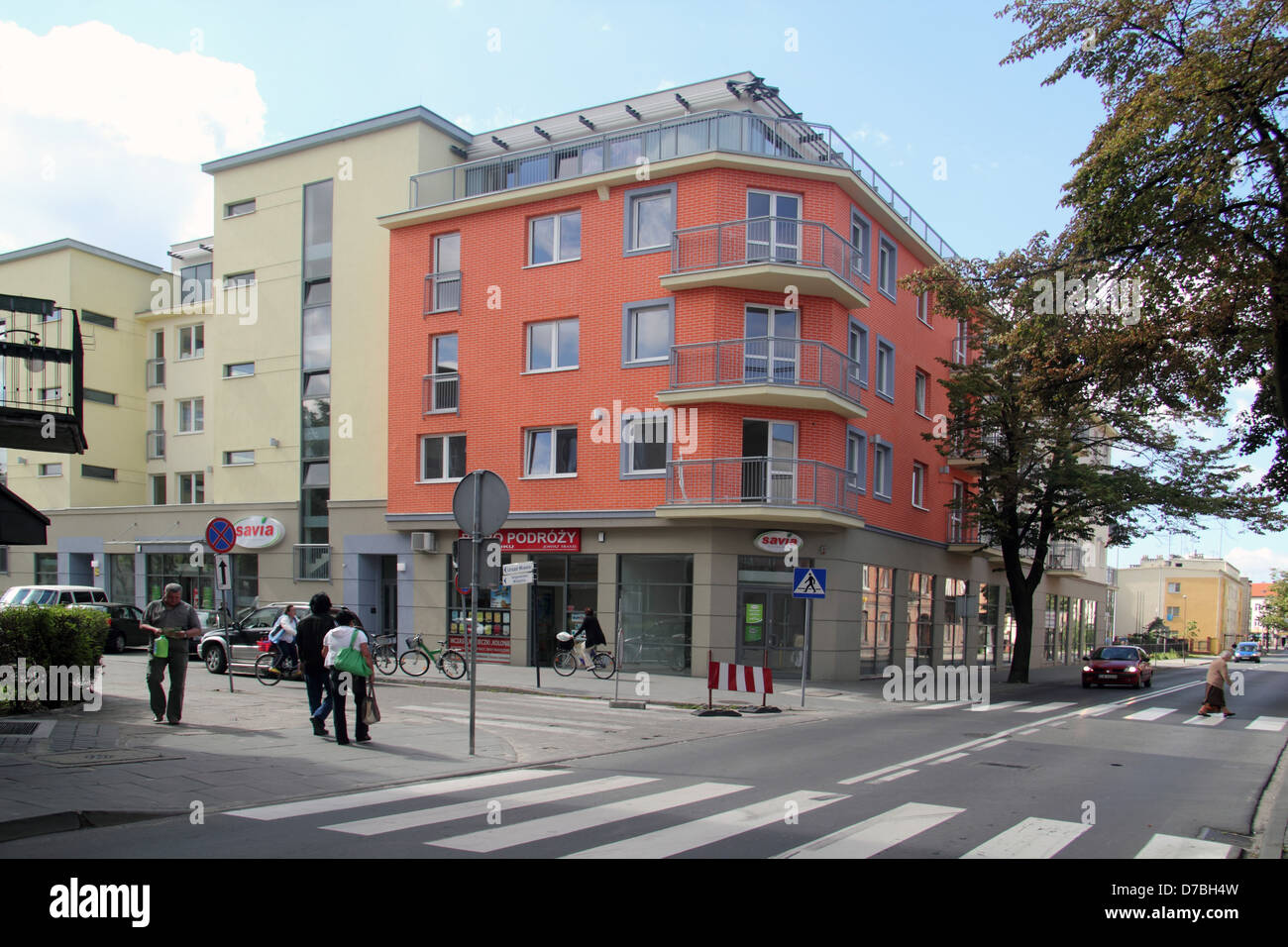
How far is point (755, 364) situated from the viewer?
972 inches

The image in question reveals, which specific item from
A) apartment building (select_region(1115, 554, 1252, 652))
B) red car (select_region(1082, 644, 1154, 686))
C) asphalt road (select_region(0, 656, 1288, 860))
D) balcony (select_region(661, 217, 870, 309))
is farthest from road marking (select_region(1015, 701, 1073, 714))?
apartment building (select_region(1115, 554, 1252, 652))

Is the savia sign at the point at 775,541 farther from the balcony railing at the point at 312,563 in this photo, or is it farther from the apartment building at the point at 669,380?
the balcony railing at the point at 312,563

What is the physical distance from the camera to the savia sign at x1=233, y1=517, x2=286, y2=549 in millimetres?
32625

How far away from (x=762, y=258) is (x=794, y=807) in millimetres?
18179

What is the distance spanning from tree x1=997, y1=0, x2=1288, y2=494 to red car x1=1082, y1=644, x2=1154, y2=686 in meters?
21.2

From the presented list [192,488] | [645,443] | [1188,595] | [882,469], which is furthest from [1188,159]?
[1188,595]

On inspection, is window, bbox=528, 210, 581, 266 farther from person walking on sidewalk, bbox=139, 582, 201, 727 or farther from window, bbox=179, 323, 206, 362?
window, bbox=179, 323, 206, 362

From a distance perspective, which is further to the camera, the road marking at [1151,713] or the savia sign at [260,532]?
the savia sign at [260,532]

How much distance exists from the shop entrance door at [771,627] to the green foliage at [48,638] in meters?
14.7

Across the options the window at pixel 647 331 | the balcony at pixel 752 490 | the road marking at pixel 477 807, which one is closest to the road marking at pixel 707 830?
the road marking at pixel 477 807

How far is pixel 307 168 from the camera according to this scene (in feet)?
108

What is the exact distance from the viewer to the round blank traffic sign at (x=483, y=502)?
38.4ft
